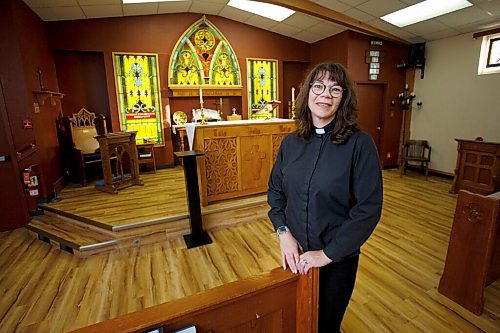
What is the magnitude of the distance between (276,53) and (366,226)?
18.3 feet

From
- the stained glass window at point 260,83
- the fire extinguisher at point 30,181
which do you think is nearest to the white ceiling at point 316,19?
the stained glass window at point 260,83

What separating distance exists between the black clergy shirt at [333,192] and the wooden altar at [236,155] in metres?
2.22

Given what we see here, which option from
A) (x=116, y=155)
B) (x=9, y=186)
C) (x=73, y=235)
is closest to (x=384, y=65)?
(x=116, y=155)

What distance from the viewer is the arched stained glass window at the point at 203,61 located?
199 inches

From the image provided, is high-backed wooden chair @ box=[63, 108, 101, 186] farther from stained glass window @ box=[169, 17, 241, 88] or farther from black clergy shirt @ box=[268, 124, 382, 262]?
black clergy shirt @ box=[268, 124, 382, 262]

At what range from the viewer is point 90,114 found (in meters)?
4.61

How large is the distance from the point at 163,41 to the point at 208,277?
439cm

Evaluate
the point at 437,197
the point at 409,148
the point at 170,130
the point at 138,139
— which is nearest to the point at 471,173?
the point at 437,197

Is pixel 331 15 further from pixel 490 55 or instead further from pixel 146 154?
pixel 146 154

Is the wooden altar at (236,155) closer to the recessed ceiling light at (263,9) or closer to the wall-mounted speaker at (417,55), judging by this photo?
the recessed ceiling light at (263,9)

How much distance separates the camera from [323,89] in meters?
0.98

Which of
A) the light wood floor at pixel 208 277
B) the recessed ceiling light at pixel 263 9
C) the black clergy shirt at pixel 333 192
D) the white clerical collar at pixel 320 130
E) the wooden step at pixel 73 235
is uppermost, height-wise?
the recessed ceiling light at pixel 263 9

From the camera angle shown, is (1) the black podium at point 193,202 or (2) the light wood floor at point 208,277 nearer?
(2) the light wood floor at point 208,277

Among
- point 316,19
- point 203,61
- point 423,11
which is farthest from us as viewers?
→ point 203,61
